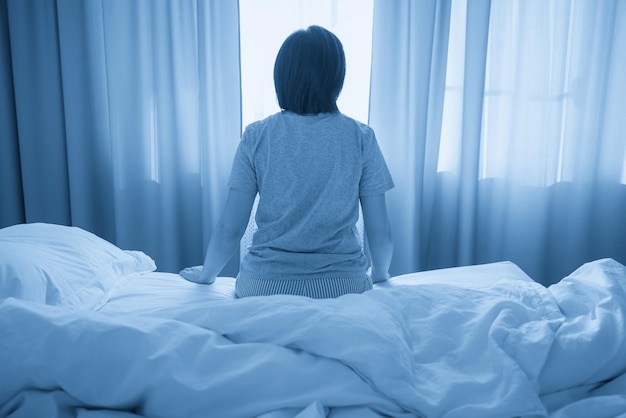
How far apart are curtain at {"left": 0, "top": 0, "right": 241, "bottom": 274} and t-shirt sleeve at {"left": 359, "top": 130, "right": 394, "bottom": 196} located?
1275mm

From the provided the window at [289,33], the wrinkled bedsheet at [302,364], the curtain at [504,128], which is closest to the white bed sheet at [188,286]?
the wrinkled bedsheet at [302,364]

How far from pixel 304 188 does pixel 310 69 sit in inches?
13.0

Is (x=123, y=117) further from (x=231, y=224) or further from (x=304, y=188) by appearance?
(x=304, y=188)

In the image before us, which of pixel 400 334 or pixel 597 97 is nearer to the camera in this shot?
pixel 400 334

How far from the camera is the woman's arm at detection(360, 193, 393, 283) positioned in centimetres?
145

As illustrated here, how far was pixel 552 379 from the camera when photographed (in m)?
0.79

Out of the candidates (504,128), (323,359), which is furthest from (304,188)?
(504,128)

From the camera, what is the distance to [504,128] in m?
2.51

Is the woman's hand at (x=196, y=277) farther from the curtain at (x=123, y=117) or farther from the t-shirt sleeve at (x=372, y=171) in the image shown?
the curtain at (x=123, y=117)

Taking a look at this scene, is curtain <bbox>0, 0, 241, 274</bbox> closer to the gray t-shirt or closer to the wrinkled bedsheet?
the gray t-shirt

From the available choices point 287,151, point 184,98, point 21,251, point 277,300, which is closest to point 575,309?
point 277,300

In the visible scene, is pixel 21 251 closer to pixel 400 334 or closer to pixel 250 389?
pixel 250 389

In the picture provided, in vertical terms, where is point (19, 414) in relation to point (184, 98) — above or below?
below

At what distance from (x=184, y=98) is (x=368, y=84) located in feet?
3.20
